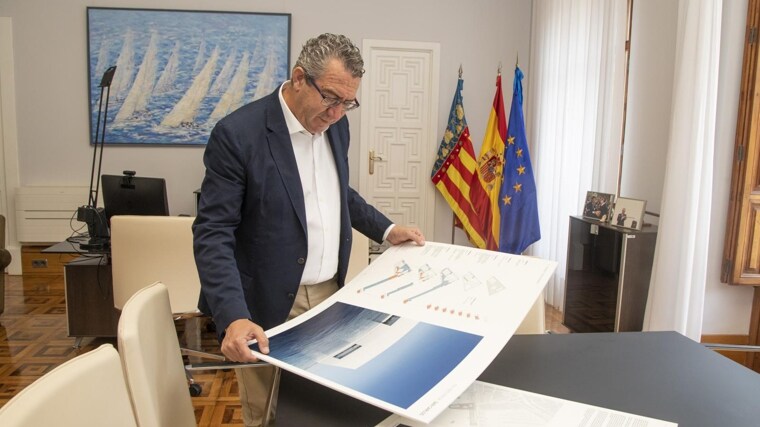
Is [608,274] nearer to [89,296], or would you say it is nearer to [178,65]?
[89,296]

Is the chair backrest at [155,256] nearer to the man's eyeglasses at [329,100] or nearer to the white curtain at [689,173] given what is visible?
the man's eyeglasses at [329,100]

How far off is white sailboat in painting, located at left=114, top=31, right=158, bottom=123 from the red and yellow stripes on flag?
3081 millimetres

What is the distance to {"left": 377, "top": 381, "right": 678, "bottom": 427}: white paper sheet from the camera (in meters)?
0.82

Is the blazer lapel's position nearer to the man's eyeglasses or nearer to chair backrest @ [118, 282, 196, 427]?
the man's eyeglasses

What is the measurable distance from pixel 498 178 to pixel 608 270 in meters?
1.34

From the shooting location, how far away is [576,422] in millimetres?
822

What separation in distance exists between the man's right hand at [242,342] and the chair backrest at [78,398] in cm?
17

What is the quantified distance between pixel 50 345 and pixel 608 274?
333 centimetres

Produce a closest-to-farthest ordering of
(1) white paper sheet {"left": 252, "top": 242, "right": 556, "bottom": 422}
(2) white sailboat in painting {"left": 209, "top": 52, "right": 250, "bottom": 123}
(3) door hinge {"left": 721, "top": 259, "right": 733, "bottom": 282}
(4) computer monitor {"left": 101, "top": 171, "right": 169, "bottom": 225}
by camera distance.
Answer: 1. (1) white paper sheet {"left": 252, "top": 242, "right": 556, "bottom": 422}
2. (3) door hinge {"left": 721, "top": 259, "right": 733, "bottom": 282}
3. (4) computer monitor {"left": 101, "top": 171, "right": 169, "bottom": 225}
4. (2) white sailboat in painting {"left": 209, "top": 52, "right": 250, "bottom": 123}

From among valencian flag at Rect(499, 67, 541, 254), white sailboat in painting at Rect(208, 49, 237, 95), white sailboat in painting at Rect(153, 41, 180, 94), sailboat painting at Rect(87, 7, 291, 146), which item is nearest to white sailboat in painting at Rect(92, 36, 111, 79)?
sailboat painting at Rect(87, 7, 291, 146)

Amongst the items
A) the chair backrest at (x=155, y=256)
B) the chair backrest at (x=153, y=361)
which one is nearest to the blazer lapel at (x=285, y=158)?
the chair backrest at (x=153, y=361)

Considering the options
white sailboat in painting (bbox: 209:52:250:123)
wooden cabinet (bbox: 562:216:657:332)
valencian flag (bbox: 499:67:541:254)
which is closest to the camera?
wooden cabinet (bbox: 562:216:657:332)

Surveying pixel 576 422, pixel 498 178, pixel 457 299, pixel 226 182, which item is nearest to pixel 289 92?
pixel 226 182

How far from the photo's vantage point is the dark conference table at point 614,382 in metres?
0.85
